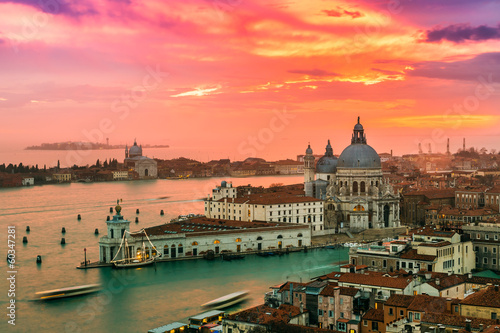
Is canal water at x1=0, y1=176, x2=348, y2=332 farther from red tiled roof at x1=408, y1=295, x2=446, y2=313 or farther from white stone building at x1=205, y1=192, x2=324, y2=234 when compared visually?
red tiled roof at x1=408, y1=295, x2=446, y2=313

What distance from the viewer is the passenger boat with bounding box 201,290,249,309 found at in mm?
13716

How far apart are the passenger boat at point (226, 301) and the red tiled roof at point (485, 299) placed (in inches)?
213

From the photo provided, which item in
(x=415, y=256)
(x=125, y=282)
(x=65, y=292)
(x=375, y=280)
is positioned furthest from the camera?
(x=125, y=282)

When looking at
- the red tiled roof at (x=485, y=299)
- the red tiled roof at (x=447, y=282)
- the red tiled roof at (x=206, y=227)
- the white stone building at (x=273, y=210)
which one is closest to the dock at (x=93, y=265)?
the red tiled roof at (x=206, y=227)

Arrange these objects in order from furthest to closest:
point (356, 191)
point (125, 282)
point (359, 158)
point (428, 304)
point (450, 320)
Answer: point (359, 158) → point (356, 191) → point (125, 282) → point (428, 304) → point (450, 320)

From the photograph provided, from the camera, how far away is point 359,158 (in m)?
29.0

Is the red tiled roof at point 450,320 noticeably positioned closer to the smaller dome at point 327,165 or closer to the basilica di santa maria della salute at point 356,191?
the basilica di santa maria della salute at point 356,191

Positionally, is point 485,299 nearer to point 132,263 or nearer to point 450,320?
point 450,320

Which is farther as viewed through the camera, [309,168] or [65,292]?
[309,168]

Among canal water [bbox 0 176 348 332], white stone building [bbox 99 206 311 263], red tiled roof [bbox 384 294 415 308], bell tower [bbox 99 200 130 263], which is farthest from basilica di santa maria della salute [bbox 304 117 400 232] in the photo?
red tiled roof [bbox 384 294 415 308]

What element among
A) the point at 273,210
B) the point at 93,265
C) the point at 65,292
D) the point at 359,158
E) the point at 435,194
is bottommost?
the point at 65,292

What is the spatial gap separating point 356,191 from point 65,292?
16.1 meters

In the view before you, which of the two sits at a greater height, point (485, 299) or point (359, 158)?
point (359, 158)

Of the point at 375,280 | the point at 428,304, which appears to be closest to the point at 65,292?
the point at 375,280
